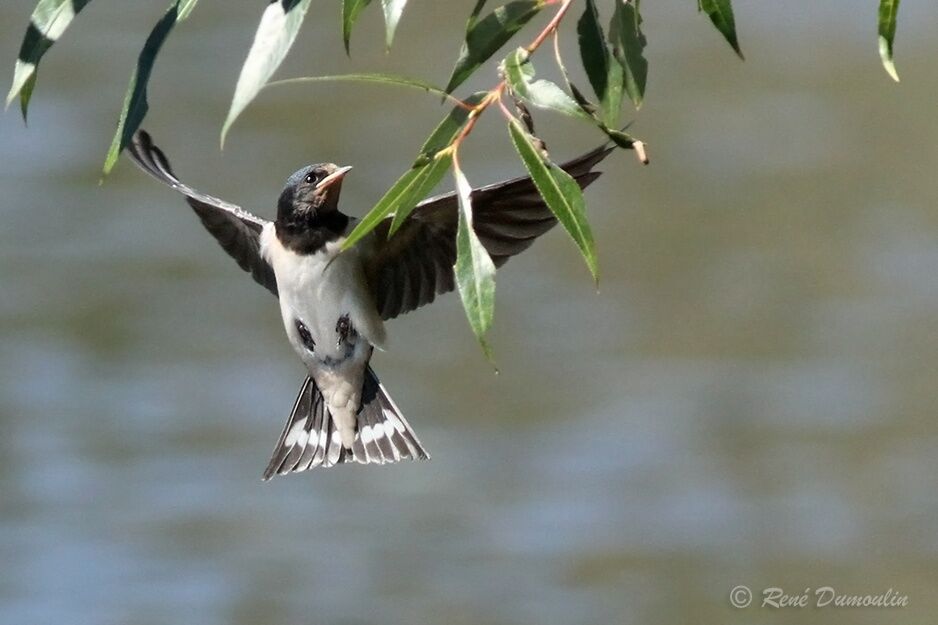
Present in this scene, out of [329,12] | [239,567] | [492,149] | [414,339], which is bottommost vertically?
[239,567]

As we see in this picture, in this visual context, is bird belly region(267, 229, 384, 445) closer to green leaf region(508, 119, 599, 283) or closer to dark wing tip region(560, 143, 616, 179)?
dark wing tip region(560, 143, 616, 179)

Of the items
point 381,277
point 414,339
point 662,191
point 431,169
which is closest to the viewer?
point 431,169

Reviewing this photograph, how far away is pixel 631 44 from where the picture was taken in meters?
2.75

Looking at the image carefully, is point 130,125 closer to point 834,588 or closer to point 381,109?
point 834,588

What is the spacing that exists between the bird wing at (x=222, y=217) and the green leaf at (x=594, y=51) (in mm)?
1005

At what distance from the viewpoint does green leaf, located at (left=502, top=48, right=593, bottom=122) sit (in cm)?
241

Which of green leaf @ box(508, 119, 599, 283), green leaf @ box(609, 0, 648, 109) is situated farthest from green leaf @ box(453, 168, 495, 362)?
green leaf @ box(609, 0, 648, 109)

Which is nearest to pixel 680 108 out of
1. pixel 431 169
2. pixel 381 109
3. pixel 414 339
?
pixel 381 109

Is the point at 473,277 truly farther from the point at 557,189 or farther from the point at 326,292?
the point at 326,292

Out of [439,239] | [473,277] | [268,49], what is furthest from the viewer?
[439,239]

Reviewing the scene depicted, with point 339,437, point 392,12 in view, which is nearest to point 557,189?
point 392,12

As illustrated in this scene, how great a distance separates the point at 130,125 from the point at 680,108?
28.5ft

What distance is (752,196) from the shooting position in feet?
33.9

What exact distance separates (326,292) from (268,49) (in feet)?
4.45
